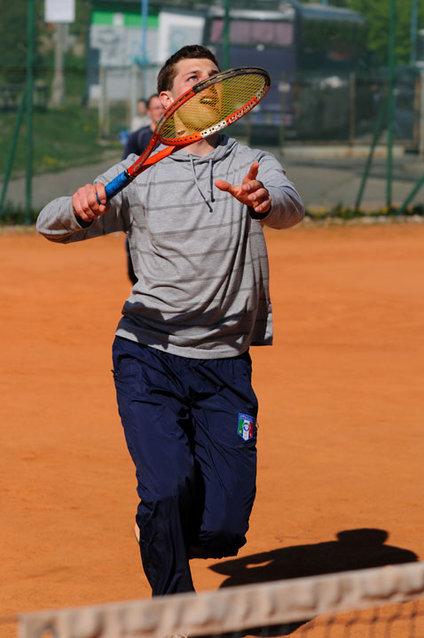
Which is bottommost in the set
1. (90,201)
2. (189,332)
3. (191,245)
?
(189,332)

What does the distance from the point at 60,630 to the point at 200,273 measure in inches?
77.0

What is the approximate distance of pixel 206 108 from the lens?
3996 mm

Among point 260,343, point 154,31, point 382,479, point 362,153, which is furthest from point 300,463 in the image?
point 154,31

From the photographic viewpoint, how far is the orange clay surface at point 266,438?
16.5 feet

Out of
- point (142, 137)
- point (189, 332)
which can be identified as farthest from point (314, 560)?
point (142, 137)

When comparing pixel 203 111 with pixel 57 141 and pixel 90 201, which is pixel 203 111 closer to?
pixel 90 201

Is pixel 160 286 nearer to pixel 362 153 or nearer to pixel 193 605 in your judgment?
pixel 193 605

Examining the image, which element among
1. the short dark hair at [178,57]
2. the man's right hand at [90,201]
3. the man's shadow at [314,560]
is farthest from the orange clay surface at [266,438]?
the short dark hair at [178,57]

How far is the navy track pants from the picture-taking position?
12.7 feet

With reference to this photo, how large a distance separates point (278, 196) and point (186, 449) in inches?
36.9

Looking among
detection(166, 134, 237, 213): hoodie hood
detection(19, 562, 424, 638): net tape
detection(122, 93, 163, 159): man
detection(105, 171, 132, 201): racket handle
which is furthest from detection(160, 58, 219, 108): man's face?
detection(122, 93, 163, 159): man

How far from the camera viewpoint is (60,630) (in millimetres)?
2182

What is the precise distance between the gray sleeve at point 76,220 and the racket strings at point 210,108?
0.23m

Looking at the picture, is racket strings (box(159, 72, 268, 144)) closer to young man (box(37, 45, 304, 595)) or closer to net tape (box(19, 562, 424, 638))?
young man (box(37, 45, 304, 595))
